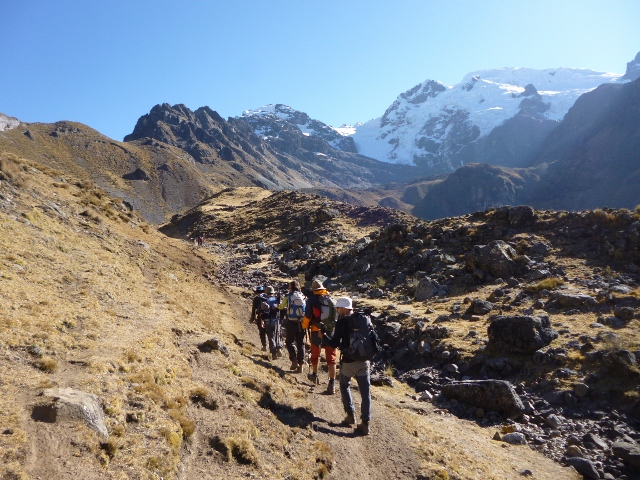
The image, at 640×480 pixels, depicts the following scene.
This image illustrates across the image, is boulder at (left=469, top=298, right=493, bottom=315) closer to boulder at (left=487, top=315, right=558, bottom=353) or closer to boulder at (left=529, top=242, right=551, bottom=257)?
boulder at (left=487, top=315, right=558, bottom=353)

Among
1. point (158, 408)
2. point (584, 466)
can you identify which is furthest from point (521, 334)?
point (158, 408)

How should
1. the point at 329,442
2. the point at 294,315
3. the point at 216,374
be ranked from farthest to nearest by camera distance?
1. the point at 294,315
2. the point at 216,374
3. the point at 329,442

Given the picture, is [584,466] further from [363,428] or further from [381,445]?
[363,428]

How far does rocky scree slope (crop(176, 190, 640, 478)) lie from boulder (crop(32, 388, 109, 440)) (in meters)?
8.70

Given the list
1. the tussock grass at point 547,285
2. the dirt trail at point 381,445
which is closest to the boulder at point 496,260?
the tussock grass at point 547,285

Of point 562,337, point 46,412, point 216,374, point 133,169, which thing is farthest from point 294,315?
point 133,169

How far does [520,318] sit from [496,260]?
7.59 m

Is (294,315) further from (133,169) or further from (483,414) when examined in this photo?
(133,169)

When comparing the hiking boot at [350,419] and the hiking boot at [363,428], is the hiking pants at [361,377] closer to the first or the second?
the hiking boot at [363,428]

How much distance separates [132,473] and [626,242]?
22206 millimetres

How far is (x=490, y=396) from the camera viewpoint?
10.6m

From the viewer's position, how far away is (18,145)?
11394 centimetres

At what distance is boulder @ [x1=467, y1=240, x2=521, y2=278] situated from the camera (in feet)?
64.4

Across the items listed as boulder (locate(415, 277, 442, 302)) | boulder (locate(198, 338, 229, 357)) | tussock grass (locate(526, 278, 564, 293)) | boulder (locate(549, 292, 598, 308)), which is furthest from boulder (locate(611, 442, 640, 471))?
boulder (locate(415, 277, 442, 302))
